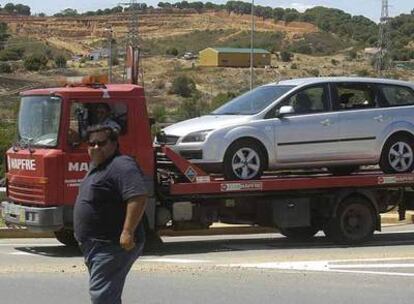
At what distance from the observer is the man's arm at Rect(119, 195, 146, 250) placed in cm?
502

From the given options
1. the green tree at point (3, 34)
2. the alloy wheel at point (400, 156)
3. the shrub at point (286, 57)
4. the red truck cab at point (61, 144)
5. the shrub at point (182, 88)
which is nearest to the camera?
the red truck cab at point (61, 144)

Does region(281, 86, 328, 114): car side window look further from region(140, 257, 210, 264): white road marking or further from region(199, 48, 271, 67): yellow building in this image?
region(199, 48, 271, 67): yellow building

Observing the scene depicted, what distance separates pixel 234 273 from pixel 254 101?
3.59 m

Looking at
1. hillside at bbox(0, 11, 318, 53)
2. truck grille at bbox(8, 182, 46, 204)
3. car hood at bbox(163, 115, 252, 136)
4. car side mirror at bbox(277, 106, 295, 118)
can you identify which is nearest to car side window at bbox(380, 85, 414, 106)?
car side mirror at bbox(277, 106, 295, 118)

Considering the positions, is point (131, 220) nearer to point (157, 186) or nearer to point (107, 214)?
point (107, 214)

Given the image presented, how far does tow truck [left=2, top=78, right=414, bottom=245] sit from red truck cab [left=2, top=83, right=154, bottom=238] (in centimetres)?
1

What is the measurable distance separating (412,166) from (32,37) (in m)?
148

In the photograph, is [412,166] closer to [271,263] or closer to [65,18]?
[271,263]

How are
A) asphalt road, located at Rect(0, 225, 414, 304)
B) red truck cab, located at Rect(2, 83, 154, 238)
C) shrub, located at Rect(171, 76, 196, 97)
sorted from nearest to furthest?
1. asphalt road, located at Rect(0, 225, 414, 304)
2. red truck cab, located at Rect(2, 83, 154, 238)
3. shrub, located at Rect(171, 76, 196, 97)

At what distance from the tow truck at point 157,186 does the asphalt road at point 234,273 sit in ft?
1.46

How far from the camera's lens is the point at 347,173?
1254cm

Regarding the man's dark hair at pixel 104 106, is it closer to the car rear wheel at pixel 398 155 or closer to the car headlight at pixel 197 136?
the car headlight at pixel 197 136

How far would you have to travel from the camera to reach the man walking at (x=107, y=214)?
5082 mm

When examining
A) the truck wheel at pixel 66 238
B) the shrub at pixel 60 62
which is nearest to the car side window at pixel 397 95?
the truck wheel at pixel 66 238
